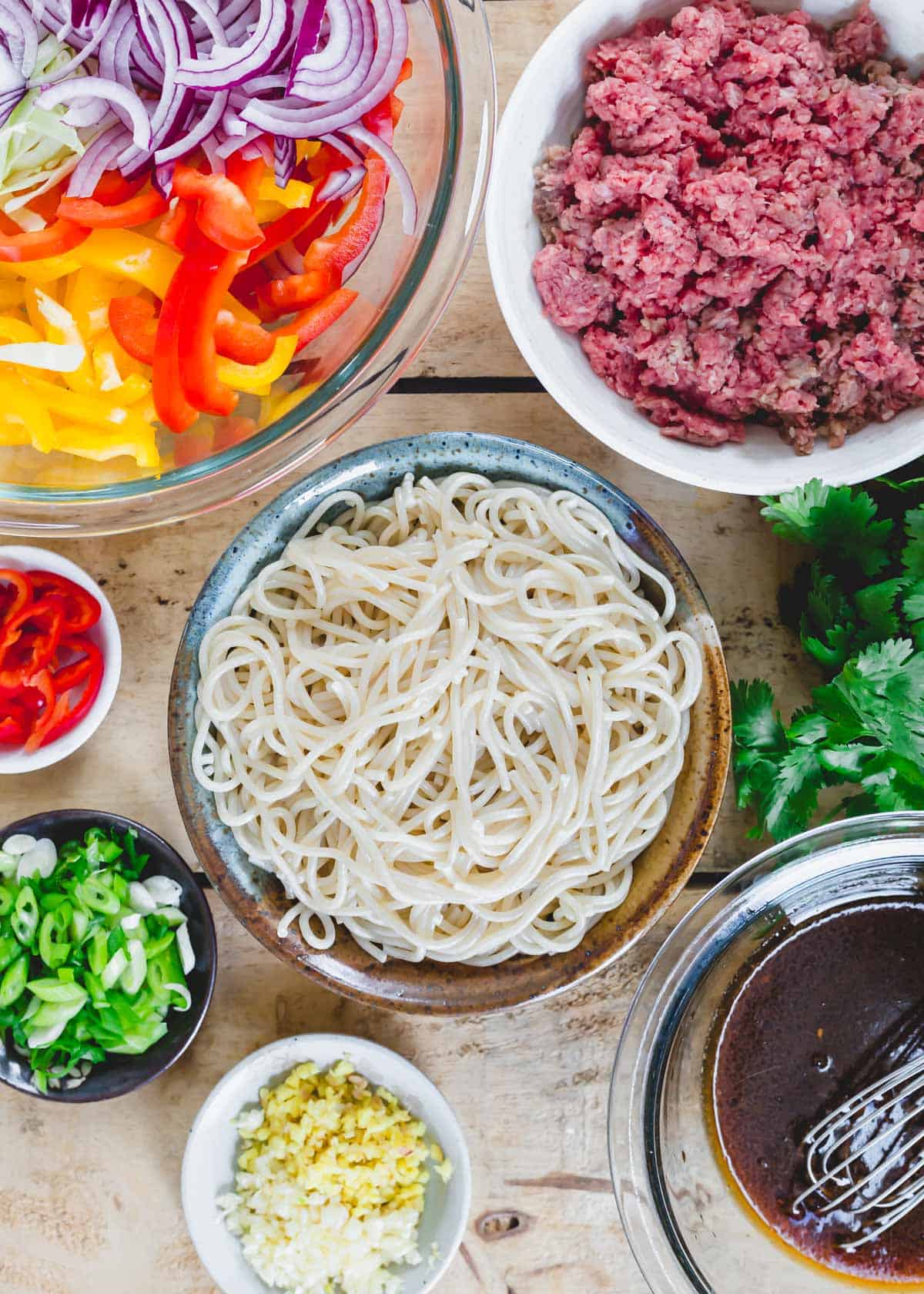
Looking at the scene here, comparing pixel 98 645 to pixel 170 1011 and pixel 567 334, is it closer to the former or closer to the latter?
pixel 170 1011

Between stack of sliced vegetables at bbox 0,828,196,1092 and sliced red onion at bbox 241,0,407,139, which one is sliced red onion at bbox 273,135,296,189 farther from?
stack of sliced vegetables at bbox 0,828,196,1092

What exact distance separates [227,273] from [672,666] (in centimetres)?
98

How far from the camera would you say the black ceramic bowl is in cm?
194

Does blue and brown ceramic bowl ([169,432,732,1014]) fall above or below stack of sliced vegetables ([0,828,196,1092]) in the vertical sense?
above

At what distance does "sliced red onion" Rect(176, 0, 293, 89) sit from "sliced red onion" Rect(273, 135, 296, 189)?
10 cm

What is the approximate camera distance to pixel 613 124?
171 centimetres

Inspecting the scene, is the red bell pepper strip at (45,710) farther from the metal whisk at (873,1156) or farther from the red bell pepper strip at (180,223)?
the metal whisk at (873,1156)

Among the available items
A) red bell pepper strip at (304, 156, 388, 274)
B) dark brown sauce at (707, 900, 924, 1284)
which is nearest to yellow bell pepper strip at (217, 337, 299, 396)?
red bell pepper strip at (304, 156, 388, 274)

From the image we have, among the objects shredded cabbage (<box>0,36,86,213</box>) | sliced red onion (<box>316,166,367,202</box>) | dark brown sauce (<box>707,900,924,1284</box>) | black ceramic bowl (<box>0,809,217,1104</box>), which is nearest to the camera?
shredded cabbage (<box>0,36,86,213</box>)

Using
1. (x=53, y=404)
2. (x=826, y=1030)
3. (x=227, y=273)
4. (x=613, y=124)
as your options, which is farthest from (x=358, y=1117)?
(x=613, y=124)

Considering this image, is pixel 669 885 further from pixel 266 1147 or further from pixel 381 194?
pixel 381 194

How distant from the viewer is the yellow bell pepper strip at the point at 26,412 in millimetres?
1613

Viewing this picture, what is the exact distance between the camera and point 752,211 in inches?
64.2

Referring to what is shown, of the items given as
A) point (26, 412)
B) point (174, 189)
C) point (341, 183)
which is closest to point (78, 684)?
point (26, 412)
